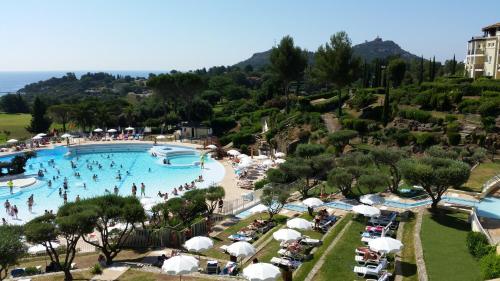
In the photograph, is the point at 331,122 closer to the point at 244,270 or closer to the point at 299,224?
the point at 299,224

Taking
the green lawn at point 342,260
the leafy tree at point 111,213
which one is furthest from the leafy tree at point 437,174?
the leafy tree at point 111,213

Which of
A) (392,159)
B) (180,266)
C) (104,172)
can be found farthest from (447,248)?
(104,172)

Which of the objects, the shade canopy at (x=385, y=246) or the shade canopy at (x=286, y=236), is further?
the shade canopy at (x=286, y=236)

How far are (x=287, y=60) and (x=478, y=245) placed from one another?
43.2m

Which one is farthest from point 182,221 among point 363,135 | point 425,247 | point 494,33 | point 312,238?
point 494,33

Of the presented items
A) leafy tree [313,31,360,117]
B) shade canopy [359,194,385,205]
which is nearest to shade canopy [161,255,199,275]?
shade canopy [359,194,385,205]

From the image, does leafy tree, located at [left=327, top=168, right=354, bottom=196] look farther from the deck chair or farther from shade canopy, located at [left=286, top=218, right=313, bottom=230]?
the deck chair

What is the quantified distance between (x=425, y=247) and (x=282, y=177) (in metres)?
15.2

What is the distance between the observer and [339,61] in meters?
49.9

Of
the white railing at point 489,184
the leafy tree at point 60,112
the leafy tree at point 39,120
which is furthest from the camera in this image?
the leafy tree at point 39,120

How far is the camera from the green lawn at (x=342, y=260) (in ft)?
51.3

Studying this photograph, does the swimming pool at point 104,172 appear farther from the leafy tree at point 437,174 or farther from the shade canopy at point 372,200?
the leafy tree at point 437,174

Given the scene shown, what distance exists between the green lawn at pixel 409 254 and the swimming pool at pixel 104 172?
19309 mm

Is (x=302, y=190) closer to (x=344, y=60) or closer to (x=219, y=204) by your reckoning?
(x=219, y=204)
